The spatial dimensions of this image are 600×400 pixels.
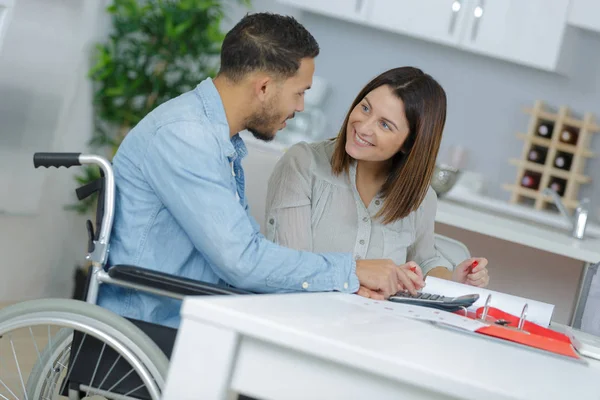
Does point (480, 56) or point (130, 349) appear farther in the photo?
point (480, 56)

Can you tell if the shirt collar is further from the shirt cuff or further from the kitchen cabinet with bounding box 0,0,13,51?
the kitchen cabinet with bounding box 0,0,13,51

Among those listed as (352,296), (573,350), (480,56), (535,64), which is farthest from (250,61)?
(480,56)

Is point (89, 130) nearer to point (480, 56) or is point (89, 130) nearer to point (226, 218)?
point (480, 56)

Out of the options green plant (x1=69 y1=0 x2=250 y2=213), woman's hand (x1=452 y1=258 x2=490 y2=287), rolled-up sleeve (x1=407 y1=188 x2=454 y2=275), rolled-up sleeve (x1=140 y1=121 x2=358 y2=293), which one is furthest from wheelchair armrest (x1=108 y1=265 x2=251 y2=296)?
green plant (x1=69 y1=0 x2=250 y2=213)

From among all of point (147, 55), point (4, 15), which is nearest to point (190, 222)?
point (4, 15)

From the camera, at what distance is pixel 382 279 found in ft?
5.71

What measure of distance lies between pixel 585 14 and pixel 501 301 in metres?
2.71

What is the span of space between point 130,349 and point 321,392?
44 cm

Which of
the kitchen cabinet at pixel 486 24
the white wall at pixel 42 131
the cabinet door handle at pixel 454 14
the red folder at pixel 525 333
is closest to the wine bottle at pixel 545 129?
the kitchen cabinet at pixel 486 24

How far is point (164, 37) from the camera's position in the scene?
4.06 metres

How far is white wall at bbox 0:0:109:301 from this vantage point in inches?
139

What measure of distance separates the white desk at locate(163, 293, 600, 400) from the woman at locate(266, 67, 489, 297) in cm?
99

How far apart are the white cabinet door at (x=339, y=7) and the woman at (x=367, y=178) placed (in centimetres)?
242

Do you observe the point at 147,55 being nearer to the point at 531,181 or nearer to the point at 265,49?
the point at 531,181
